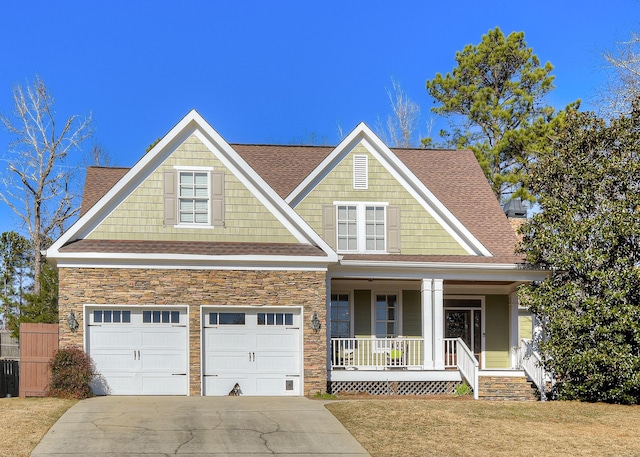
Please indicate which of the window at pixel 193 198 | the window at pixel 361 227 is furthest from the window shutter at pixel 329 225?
the window at pixel 193 198

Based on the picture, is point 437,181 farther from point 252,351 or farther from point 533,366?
point 252,351

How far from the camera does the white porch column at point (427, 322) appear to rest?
19328mm

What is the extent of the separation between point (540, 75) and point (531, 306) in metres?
18.4

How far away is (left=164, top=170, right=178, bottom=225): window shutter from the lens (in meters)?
17.9

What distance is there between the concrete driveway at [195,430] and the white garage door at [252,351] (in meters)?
1.27

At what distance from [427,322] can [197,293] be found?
19.8 feet

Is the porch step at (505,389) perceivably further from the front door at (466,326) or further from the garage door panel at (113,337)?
the garage door panel at (113,337)

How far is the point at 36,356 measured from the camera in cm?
1675

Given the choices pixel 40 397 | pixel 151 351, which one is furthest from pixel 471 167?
pixel 40 397

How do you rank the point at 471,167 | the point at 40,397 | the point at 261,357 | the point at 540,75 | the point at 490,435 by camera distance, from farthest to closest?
the point at 540,75
the point at 471,167
the point at 261,357
the point at 40,397
the point at 490,435

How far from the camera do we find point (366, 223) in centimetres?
2062

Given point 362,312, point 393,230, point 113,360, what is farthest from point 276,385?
point 393,230

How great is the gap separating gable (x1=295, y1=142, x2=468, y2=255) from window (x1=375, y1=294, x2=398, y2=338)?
5.46ft

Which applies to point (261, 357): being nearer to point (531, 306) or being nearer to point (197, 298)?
point (197, 298)
